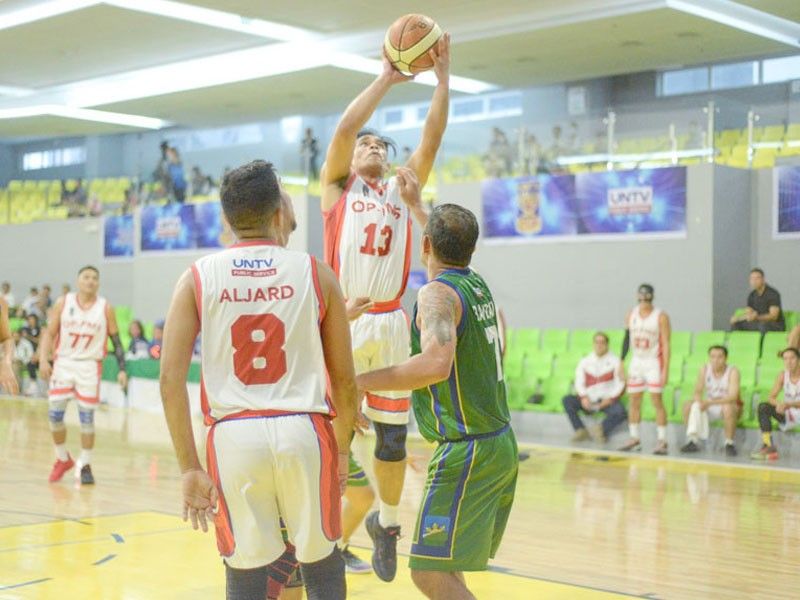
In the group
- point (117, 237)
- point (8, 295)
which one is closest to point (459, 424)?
point (117, 237)

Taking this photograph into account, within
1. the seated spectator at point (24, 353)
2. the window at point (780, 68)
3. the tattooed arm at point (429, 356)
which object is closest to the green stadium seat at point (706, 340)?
the window at point (780, 68)

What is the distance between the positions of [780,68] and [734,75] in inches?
33.3

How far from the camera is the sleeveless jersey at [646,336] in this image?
1275 cm

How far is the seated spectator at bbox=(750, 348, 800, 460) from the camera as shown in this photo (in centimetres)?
1166

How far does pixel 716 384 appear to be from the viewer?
12352 mm

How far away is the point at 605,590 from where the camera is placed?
5.90 m

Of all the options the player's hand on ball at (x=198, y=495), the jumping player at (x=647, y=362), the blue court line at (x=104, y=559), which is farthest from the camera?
the jumping player at (x=647, y=362)

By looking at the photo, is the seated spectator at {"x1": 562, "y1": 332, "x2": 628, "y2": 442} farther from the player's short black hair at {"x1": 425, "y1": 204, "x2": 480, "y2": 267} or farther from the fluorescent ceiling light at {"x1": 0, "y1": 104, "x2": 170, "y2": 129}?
the fluorescent ceiling light at {"x1": 0, "y1": 104, "x2": 170, "y2": 129}

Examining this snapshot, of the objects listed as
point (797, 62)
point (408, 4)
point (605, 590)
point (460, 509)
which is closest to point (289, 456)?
point (460, 509)

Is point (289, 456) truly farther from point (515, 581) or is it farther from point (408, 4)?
point (408, 4)

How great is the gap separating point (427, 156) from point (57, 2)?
13.0 meters

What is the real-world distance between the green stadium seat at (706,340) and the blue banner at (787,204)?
231cm

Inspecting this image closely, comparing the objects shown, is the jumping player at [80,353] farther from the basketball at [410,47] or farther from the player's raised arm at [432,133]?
the basketball at [410,47]

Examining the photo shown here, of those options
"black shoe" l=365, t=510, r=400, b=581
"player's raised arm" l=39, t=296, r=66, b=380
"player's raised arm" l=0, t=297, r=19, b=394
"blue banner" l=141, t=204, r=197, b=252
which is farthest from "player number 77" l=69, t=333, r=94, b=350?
"blue banner" l=141, t=204, r=197, b=252
